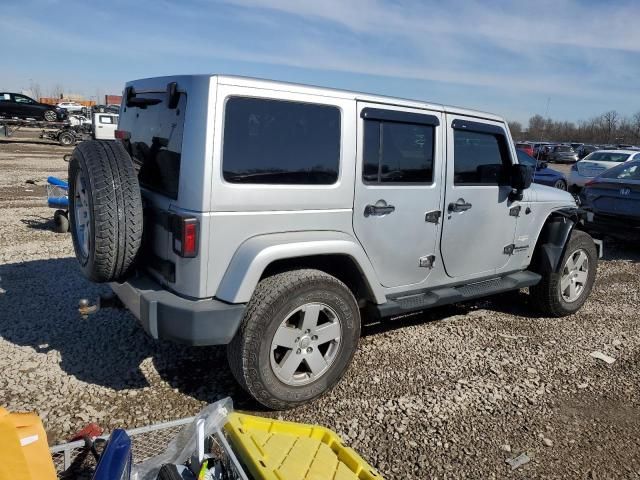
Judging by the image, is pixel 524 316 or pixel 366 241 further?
pixel 524 316

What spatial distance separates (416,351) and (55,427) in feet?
8.60

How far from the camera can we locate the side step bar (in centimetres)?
367

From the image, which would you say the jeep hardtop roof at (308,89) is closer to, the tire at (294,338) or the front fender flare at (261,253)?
the front fender flare at (261,253)

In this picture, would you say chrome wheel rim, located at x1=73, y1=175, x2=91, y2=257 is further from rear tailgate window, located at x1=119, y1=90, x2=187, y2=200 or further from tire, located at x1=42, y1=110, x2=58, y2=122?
tire, located at x1=42, y1=110, x2=58, y2=122

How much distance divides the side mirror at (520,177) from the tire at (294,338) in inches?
79.1

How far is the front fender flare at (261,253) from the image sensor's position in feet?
9.34

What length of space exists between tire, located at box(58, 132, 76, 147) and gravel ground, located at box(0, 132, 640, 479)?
72.6ft

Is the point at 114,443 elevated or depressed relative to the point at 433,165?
depressed

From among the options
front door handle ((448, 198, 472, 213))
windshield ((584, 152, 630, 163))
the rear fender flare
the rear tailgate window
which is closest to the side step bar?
the rear fender flare

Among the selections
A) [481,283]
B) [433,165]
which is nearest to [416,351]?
[481,283]

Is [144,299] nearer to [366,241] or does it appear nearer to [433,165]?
[366,241]

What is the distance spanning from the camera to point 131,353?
3.83 meters

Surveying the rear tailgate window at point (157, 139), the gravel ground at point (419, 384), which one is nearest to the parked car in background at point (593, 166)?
the gravel ground at point (419, 384)

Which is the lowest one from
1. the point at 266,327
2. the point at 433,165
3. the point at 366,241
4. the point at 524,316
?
the point at 524,316
